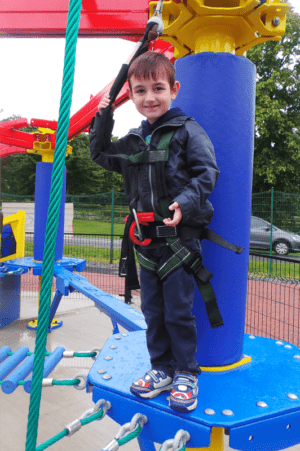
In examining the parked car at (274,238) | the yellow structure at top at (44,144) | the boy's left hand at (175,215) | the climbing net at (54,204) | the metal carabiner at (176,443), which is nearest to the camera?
the climbing net at (54,204)

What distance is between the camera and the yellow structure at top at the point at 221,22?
1.33 m

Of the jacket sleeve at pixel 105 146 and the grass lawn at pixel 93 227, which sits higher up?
the jacket sleeve at pixel 105 146

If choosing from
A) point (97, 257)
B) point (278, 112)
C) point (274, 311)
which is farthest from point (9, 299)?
point (278, 112)

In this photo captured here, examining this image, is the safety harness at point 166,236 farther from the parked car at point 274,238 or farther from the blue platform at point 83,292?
the parked car at point 274,238

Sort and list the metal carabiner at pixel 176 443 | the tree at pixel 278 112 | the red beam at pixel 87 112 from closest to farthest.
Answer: the metal carabiner at pixel 176 443
the red beam at pixel 87 112
the tree at pixel 278 112

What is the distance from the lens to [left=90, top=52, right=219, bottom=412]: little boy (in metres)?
1.26

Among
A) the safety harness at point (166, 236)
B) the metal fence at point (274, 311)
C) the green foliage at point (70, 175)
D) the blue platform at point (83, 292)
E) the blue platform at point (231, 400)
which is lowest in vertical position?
the metal fence at point (274, 311)

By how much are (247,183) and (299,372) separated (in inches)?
29.1

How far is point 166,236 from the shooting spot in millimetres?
1277

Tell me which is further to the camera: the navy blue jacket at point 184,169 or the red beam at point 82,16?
the red beam at point 82,16

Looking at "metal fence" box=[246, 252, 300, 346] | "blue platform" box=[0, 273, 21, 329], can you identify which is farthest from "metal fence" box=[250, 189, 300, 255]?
"blue platform" box=[0, 273, 21, 329]

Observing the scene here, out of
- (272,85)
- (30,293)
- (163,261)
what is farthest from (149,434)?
(272,85)

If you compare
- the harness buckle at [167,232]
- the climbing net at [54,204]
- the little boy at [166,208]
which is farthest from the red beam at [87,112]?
the climbing net at [54,204]

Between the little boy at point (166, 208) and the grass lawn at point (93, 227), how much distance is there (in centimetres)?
990
